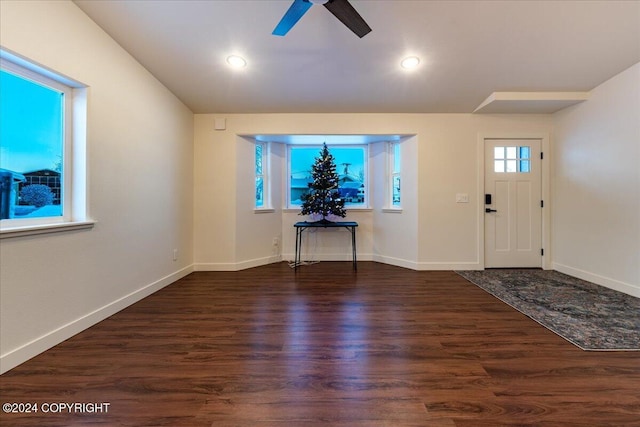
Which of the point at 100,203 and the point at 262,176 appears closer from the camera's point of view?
the point at 100,203

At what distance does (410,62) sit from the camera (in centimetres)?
287

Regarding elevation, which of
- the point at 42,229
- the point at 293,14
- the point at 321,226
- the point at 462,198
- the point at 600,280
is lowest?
the point at 600,280

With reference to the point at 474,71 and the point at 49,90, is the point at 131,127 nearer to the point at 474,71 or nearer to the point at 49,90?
the point at 49,90

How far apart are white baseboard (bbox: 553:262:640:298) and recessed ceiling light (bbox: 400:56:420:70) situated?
10.9 ft

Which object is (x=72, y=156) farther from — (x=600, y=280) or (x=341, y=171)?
(x=600, y=280)

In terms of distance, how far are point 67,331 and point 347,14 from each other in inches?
123

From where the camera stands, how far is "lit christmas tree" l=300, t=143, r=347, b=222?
14.0 ft

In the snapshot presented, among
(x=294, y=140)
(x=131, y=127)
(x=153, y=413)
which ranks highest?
(x=294, y=140)

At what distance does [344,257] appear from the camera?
4766 mm

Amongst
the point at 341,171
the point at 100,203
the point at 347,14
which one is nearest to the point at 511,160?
the point at 341,171

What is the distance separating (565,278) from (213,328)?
4.29 m

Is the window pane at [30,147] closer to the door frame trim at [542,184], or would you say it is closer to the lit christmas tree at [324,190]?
the lit christmas tree at [324,190]

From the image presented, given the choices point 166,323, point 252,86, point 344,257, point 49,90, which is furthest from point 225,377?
point 344,257

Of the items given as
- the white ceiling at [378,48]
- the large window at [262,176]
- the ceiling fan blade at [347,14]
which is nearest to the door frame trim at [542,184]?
the white ceiling at [378,48]
